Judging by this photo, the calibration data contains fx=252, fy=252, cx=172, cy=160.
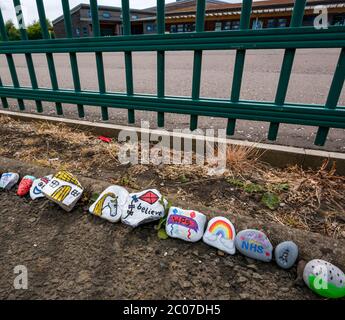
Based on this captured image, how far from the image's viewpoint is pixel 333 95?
1.73 meters

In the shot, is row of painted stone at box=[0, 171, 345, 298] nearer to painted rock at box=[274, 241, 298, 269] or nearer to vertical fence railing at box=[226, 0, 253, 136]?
painted rock at box=[274, 241, 298, 269]

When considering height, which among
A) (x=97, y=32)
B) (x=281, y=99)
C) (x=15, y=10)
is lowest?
(x=281, y=99)

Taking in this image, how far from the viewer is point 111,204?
149 centimetres

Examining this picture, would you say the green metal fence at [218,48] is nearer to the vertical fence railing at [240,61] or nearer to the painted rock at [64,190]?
the vertical fence railing at [240,61]

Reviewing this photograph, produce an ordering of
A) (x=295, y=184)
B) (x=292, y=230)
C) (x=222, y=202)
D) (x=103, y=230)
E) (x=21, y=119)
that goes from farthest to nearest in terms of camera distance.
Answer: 1. (x=21, y=119)
2. (x=295, y=184)
3. (x=222, y=202)
4. (x=103, y=230)
5. (x=292, y=230)

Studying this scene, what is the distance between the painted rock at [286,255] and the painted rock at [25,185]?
1.58m

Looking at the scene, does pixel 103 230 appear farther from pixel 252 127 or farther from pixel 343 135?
pixel 343 135

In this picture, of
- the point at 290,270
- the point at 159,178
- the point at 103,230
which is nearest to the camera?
the point at 290,270

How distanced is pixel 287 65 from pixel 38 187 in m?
1.89

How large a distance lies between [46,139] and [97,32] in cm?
111

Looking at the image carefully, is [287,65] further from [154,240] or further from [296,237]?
[154,240]

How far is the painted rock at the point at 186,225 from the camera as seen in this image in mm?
1296

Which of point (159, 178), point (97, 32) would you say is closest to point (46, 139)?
point (97, 32)

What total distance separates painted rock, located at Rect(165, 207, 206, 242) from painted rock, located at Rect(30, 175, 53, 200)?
35.0 inches
